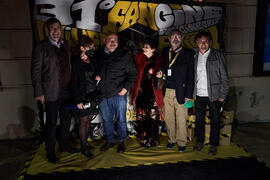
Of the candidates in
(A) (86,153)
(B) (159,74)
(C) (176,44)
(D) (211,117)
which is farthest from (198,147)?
(A) (86,153)

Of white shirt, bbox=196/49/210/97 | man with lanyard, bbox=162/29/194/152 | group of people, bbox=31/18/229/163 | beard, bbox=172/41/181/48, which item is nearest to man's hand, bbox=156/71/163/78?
group of people, bbox=31/18/229/163

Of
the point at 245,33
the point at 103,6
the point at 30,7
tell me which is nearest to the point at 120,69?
the point at 103,6

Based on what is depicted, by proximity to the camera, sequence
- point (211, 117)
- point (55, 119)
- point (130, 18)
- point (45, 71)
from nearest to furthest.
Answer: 1. point (45, 71)
2. point (55, 119)
3. point (211, 117)
4. point (130, 18)

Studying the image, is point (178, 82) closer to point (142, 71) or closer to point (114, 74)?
point (142, 71)

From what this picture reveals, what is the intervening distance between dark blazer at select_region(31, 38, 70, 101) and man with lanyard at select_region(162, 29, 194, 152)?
1.73 meters

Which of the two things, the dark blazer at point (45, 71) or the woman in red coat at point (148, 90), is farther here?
the woman in red coat at point (148, 90)

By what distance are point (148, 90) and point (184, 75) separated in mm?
638

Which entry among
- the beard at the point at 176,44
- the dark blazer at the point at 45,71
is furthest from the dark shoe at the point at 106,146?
the beard at the point at 176,44

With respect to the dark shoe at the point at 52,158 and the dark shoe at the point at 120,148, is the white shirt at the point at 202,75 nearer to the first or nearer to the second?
the dark shoe at the point at 120,148

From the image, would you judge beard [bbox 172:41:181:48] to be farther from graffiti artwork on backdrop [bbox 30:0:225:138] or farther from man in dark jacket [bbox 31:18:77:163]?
man in dark jacket [bbox 31:18:77:163]

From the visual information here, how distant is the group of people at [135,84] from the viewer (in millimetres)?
3256

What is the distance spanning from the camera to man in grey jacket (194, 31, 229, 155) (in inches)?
134

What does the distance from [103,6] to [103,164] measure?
292 centimetres

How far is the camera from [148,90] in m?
3.61
